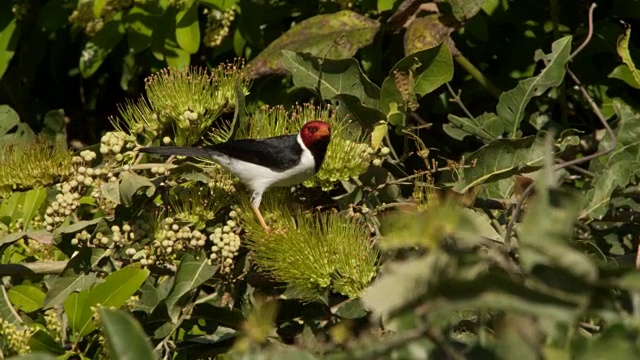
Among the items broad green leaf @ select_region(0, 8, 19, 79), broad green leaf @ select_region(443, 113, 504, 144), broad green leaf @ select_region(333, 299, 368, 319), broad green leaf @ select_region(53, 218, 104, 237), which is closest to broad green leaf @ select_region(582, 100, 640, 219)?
broad green leaf @ select_region(443, 113, 504, 144)

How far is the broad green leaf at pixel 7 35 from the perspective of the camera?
3.48 meters

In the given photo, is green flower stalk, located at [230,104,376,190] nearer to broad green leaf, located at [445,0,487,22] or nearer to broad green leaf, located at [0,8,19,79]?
broad green leaf, located at [445,0,487,22]

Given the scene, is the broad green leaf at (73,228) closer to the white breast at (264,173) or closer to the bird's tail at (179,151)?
the bird's tail at (179,151)

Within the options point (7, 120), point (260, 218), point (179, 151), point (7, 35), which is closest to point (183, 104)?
point (179, 151)

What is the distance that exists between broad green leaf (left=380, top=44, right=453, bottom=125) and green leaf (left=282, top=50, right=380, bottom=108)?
0.07m

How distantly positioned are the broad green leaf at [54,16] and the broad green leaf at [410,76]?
1.39m

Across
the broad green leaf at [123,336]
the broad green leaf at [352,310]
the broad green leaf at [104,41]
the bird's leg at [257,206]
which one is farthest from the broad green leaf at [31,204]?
the broad green leaf at [123,336]

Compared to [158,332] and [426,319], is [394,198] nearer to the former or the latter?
[158,332]

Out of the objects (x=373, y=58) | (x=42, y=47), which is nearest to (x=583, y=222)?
(x=373, y=58)

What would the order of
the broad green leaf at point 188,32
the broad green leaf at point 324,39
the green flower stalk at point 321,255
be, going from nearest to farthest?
the green flower stalk at point 321,255 < the broad green leaf at point 324,39 < the broad green leaf at point 188,32

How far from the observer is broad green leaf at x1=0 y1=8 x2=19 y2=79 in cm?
348

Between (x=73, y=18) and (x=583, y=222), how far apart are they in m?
1.63

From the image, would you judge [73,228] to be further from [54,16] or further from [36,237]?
[54,16]

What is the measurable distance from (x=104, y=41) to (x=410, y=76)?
1.23m
